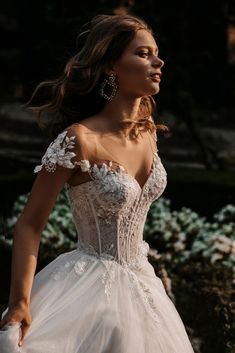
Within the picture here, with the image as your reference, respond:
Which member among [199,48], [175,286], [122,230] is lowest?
[199,48]

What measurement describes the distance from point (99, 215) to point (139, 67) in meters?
0.59

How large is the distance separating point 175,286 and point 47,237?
142 cm

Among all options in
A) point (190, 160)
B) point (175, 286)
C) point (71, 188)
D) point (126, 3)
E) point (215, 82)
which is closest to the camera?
point (71, 188)

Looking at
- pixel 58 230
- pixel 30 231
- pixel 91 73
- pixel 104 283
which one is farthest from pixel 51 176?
pixel 58 230

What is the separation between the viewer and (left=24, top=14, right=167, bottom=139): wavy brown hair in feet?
13.4

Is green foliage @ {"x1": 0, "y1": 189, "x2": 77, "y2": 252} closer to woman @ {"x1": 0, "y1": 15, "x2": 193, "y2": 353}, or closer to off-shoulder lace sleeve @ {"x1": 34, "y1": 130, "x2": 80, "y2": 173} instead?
woman @ {"x1": 0, "y1": 15, "x2": 193, "y2": 353}

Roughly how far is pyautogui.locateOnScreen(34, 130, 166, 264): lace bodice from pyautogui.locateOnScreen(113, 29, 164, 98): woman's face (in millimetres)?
320

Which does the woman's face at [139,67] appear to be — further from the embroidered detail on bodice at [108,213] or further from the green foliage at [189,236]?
the green foliage at [189,236]

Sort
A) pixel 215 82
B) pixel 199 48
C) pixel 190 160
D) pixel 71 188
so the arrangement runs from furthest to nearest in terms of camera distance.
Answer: pixel 215 82, pixel 190 160, pixel 199 48, pixel 71 188

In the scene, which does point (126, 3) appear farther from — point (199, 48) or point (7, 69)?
point (7, 69)

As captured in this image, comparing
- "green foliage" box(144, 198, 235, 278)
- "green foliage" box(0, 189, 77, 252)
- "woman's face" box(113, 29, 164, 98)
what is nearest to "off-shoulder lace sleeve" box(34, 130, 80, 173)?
"woman's face" box(113, 29, 164, 98)

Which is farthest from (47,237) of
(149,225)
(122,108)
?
(122,108)

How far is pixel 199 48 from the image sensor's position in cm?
1376

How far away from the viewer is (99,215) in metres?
4.01
